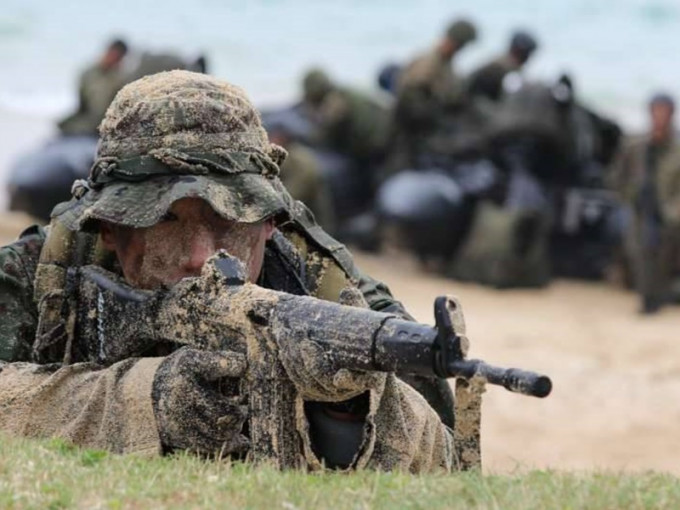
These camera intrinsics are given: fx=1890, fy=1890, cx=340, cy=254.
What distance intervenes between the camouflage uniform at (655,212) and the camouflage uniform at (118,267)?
1067cm

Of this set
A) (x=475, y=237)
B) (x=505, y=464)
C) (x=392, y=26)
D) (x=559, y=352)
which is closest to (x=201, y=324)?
(x=505, y=464)

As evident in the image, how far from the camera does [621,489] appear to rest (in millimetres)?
4586

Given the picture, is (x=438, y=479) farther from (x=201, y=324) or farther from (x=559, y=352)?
(x=559, y=352)

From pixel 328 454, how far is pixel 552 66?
3903cm

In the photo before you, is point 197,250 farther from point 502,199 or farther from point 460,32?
point 460,32

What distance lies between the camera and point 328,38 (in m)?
45.7

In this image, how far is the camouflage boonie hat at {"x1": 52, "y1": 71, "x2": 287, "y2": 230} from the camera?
532 centimetres

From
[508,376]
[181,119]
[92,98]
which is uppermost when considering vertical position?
[92,98]

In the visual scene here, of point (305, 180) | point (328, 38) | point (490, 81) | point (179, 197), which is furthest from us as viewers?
point (328, 38)

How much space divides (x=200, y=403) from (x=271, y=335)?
271 millimetres

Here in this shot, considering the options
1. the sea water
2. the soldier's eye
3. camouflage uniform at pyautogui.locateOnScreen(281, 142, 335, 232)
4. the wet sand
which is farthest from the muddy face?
the sea water

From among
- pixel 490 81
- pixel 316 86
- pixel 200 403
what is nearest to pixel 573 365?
pixel 490 81

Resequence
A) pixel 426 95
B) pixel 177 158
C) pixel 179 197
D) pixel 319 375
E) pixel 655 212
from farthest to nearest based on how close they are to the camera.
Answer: pixel 426 95 < pixel 655 212 < pixel 177 158 < pixel 179 197 < pixel 319 375

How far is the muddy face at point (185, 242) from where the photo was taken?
5.29 metres
